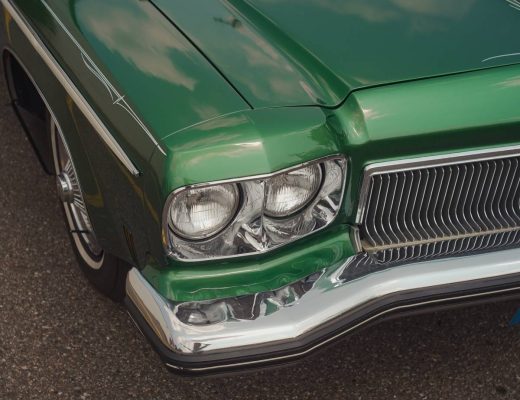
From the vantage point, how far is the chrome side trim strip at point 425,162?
7.38 feet

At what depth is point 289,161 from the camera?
7.00 feet

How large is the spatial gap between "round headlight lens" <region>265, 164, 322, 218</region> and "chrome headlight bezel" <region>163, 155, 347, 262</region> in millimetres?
11

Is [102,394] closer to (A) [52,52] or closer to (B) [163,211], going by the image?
(B) [163,211]

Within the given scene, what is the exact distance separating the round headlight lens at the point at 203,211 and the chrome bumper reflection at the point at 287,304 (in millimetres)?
181

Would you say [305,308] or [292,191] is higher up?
[292,191]

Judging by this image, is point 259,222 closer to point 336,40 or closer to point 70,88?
point 336,40

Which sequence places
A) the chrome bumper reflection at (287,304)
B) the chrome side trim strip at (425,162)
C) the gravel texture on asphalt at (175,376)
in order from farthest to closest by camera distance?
the gravel texture on asphalt at (175,376) < the chrome side trim strip at (425,162) < the chrome bumper reflection at (287,304)

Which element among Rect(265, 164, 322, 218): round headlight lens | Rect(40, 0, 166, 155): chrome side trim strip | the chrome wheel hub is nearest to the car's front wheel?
the chrome wheel hub

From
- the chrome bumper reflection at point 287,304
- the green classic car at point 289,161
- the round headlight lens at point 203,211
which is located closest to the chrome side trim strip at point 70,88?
the green classic car at point 289,161

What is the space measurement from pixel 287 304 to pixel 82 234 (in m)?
1.09

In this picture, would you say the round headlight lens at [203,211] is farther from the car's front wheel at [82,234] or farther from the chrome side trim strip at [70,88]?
the car's front wheel at [82,234]

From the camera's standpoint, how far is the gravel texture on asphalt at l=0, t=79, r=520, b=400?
2.71 m

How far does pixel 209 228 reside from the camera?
220 centimetres

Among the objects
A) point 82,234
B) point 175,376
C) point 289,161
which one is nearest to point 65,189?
point 82,234
